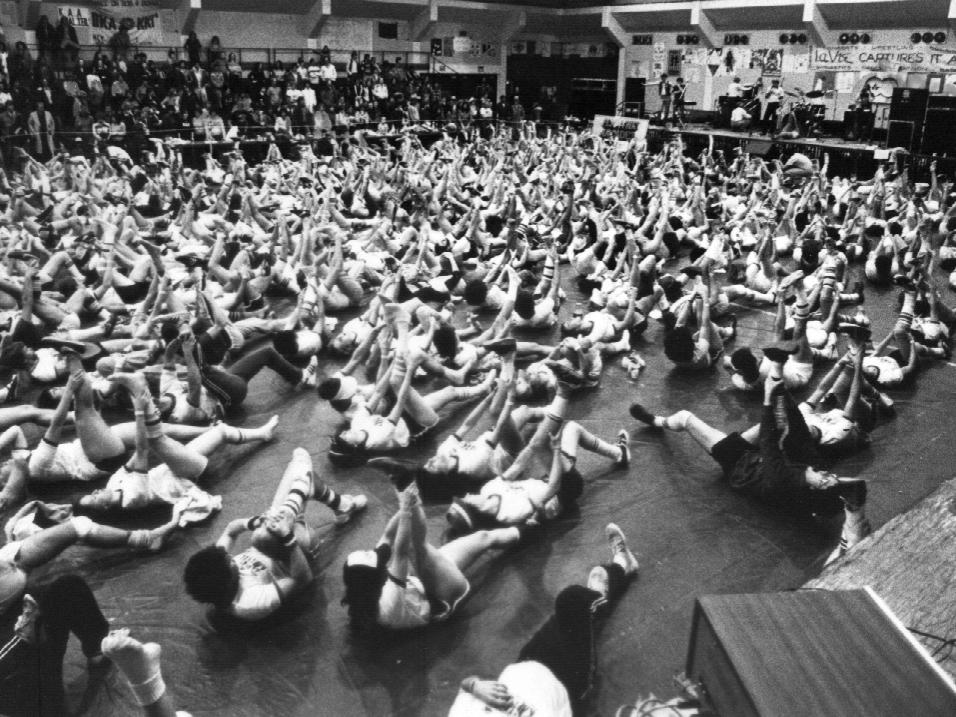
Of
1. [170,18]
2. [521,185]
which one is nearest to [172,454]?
[521,185]

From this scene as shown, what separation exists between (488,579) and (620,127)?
18.0 metres

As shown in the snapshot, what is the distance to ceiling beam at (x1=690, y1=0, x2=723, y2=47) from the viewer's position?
23219 mm

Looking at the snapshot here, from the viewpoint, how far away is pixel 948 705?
5.73ft

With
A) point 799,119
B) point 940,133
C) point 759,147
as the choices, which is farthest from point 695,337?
point 799,119

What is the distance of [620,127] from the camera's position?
19.9 meters

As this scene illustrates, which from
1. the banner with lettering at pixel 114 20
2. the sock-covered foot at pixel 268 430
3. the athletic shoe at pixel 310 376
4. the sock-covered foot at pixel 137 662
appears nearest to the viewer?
the sock-covered foot at pixel 137 662

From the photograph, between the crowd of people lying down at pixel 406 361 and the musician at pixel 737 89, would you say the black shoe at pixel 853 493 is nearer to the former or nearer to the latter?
the crowd of people lying down at pixel 406 361

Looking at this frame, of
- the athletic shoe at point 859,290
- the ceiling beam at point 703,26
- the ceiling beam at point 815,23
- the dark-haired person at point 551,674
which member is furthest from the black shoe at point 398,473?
the ceiling beam at point 703,26

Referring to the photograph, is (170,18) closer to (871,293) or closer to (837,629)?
(871,293)

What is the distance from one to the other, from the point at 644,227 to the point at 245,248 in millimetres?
5117

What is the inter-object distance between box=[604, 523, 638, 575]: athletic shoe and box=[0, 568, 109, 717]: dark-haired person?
2390 mm

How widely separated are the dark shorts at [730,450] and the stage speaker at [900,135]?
14.3 metres

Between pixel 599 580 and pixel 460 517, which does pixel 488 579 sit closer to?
pixel 460 517

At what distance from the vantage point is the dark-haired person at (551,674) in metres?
2.65
